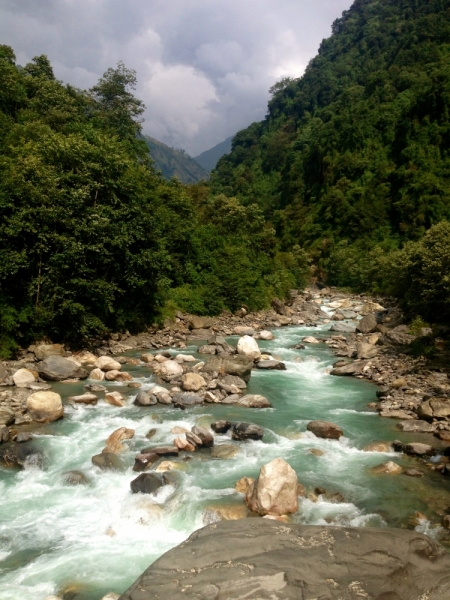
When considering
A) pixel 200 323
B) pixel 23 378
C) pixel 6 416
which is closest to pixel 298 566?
pixel 6 416

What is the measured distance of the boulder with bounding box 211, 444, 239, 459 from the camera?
37.5 feet

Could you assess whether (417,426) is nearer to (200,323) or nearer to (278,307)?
(200,323)

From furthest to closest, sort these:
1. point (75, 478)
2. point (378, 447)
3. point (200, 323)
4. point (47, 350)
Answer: point (200, 323), point (47, 350), point (378, 447), point (75, 478)

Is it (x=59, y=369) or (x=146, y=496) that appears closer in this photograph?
(x=146, y=496)

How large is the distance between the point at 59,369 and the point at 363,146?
8228 centimetres

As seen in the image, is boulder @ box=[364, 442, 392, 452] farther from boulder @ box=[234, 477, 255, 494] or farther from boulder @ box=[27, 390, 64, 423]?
boulder @ box=[27, 390, 64, 423]

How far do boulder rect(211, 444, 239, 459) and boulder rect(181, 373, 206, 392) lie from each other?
15.2 feet

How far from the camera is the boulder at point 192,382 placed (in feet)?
53.5

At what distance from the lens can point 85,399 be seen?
1459 centimetres

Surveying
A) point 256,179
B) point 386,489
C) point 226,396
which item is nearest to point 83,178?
point 226,396

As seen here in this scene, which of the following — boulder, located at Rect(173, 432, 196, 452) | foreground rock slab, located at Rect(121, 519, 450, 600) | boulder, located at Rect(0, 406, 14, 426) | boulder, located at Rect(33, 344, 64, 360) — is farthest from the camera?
boulder, located at Rect(33, 344, 64, 360)

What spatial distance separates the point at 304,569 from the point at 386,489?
17.7 feet

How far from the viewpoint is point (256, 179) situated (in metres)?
112

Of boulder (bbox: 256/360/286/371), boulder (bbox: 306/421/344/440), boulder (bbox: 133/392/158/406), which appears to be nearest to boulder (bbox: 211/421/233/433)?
boulder (bbox: 306/421/344/440)
